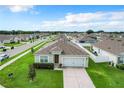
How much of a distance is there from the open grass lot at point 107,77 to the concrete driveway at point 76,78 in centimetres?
63

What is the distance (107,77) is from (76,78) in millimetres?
3340

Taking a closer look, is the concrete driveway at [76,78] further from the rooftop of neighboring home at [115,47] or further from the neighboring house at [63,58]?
the rooftop of neighboring home at [115,47]

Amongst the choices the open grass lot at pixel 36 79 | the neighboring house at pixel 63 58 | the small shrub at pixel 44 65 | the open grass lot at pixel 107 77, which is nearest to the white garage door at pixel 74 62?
the neighboring house at pixel 63 58

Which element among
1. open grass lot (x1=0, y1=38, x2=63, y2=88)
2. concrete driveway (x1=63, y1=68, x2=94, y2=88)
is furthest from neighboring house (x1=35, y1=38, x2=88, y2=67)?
open grass lot (x1=0, y1=38, x2=63, y2=88)

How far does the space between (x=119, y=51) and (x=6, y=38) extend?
5180 centimetres

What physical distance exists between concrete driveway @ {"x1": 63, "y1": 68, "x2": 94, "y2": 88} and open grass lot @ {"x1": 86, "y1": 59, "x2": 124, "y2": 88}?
63cm

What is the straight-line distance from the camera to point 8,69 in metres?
22.6

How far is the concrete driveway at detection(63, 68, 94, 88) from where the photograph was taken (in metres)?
16.9

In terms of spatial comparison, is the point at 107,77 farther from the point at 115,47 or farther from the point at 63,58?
the point at 115,47

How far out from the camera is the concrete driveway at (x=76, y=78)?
55.6 feet

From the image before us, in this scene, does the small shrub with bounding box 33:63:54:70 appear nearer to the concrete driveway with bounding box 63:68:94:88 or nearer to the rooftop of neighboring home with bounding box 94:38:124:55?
the concrete driveway with bounding box 63:68:94:88

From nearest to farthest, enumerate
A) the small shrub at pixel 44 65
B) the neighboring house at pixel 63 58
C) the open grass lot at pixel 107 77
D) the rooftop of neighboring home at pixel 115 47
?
1. the open grass lot at pixel 107 77
2. the small shrub at pixel 44 65
3. the neighboring house at pixel 63 58
4. the rooftop of neighboring home at pixel 115 47

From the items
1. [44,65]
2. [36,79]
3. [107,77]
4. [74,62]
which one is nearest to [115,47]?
[74,62]
